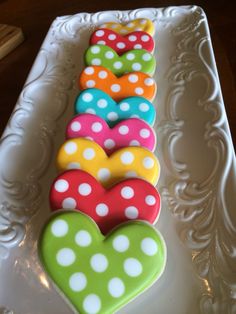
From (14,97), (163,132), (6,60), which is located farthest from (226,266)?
(6,60)

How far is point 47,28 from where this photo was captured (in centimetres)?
113

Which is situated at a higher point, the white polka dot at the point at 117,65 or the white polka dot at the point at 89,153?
the white polka dot at the point at 117,65

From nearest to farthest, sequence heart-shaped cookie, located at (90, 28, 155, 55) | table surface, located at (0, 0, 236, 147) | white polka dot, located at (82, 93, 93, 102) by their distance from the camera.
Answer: white polka dot, located at (82, 93, 93, 102) < heart-shaped cookie, located at (90, 28, 155, 55) < table surface, located at (0, 0, 236, 147)

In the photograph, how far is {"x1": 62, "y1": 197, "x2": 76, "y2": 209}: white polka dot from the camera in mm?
532

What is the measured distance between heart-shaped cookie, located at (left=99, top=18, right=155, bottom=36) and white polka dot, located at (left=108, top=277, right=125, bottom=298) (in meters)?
0.57

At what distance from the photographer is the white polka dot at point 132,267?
18.5 inches

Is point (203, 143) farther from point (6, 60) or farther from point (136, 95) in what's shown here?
point (6, 60)

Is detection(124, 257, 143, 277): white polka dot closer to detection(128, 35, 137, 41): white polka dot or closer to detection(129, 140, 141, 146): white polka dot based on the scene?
detection(129, 140, 141, 146): white polka dot

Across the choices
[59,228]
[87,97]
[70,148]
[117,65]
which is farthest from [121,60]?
[59,228]

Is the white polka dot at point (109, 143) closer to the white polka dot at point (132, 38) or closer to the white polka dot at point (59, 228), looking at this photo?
the white polka dot at point (59, 228)

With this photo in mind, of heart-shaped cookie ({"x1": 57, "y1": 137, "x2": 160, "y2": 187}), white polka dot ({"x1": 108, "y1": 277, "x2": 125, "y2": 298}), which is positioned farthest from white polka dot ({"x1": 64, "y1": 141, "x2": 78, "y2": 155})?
white polka dot ({"x1": 108, "y1": 277, "x2": 125, "y2": 298})

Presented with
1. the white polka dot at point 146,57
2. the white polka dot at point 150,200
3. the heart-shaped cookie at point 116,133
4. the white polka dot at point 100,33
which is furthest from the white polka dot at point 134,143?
the white polka dot at point 100,33

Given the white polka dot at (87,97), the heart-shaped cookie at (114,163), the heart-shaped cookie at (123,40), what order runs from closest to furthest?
the heart-shaped cookie at (114,163), the white polka dot at (87,97), the heart-shaped cookie at (123,40)

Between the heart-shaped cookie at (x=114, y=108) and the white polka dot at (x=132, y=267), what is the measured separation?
0.86ft
